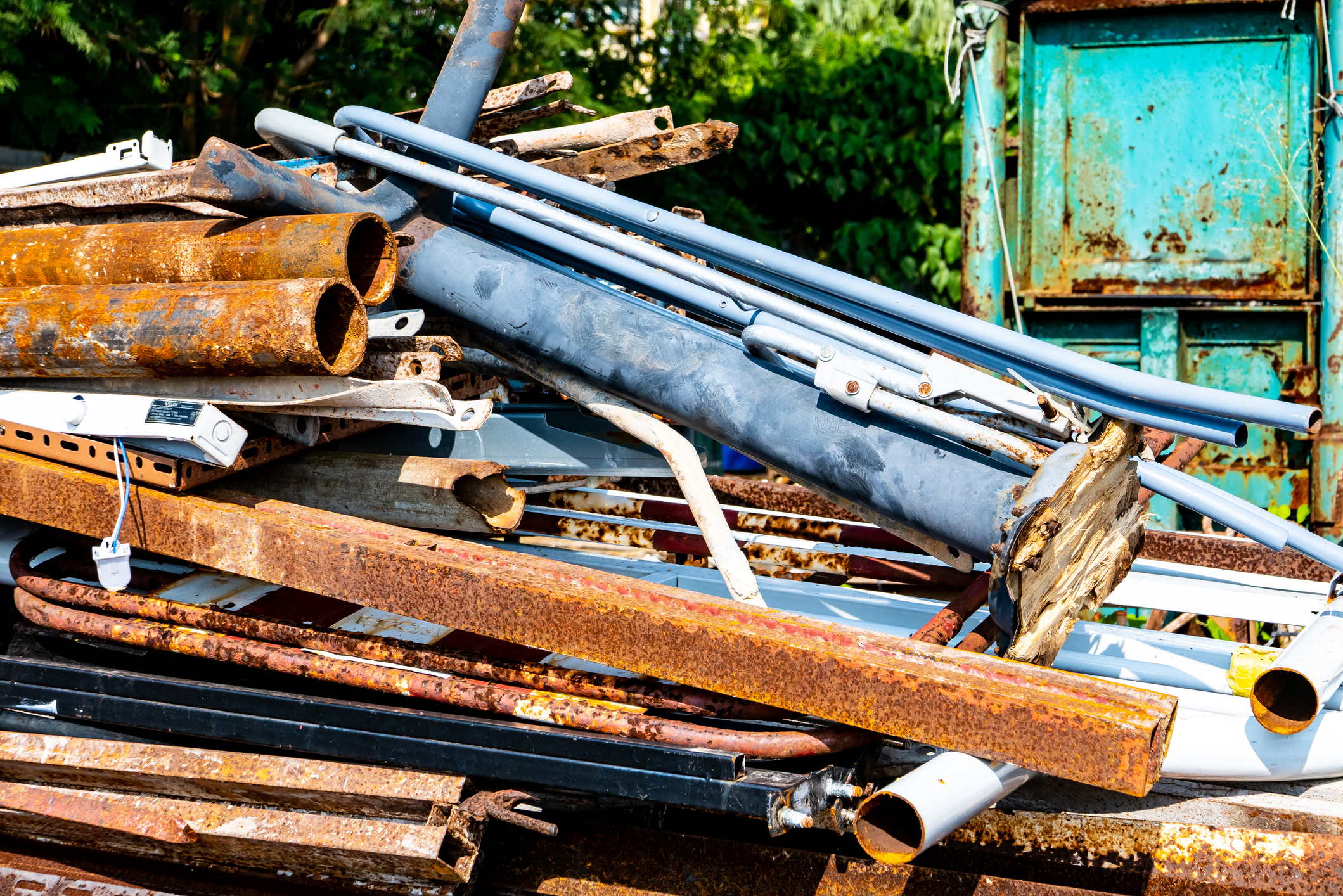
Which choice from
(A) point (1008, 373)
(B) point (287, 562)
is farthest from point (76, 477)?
(A) point (1008, 373)

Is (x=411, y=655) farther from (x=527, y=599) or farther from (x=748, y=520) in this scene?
(x=748, y=520)

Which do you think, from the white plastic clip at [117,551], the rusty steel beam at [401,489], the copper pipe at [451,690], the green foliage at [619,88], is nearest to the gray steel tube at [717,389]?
the rusty steel beam at [401,489]

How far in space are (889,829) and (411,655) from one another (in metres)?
0.79

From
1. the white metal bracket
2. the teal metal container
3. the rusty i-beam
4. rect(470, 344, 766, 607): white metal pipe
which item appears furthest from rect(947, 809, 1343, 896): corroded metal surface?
the teal metal container

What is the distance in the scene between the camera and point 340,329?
1.71 m

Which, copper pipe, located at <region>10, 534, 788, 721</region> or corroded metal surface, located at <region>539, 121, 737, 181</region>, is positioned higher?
corroded metal surface, located at <region>539, 121, 737, 181</region>

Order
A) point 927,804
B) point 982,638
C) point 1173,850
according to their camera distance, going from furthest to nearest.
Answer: point 982,638
point 1173,850
point 927,804

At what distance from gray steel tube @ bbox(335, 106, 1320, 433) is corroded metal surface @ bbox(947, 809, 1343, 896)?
556 millimetres

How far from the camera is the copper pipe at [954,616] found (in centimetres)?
171

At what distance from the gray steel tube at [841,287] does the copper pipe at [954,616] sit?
373 millimetres

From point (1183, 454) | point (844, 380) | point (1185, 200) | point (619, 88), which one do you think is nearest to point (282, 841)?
point (844, 380)

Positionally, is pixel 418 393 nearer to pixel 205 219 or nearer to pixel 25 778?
pixel 205 219

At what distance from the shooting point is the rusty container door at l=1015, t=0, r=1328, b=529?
11.9 feet

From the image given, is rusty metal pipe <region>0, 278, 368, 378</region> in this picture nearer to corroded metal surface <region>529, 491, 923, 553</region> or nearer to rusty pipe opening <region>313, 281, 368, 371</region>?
rusty pipe opening <region>313, 281, 368, 371</region>
